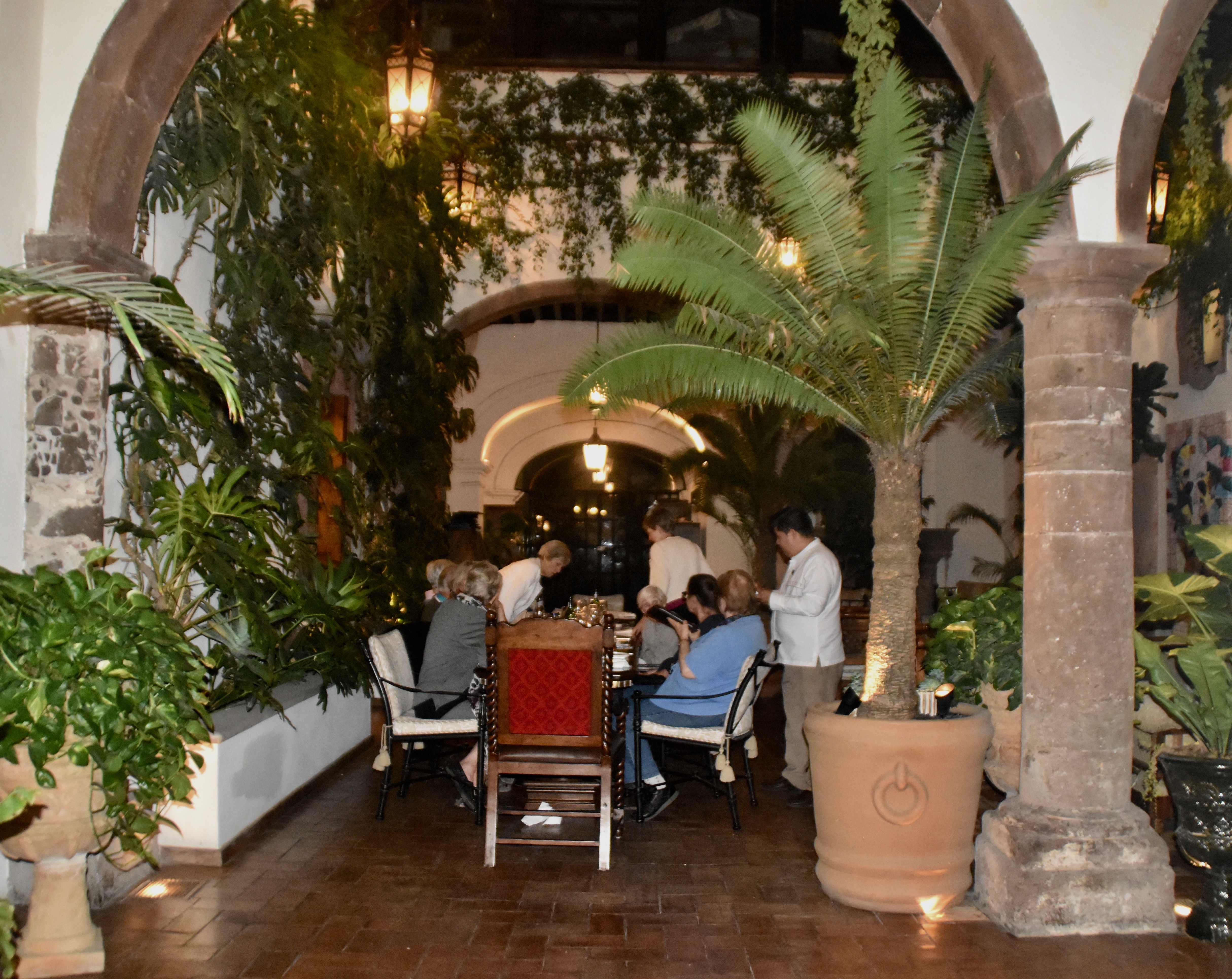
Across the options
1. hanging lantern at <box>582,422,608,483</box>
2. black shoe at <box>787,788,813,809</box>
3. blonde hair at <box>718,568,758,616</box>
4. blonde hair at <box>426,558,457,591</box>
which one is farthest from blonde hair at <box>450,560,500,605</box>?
hanging lantern at <box>582,422,608,483</box>

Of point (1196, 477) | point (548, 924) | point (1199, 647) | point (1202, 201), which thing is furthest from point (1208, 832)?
point (1196, 477)

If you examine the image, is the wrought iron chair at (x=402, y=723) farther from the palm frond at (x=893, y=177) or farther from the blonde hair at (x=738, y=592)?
the palm frond at (x=893, y=177)

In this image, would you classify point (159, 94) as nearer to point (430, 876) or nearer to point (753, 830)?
point (430, 876)

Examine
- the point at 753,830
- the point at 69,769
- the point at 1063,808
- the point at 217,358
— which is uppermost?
the point at 217,358

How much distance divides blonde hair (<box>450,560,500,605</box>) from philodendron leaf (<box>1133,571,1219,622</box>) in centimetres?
306

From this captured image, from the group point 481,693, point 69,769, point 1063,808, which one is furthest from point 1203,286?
point 69,769

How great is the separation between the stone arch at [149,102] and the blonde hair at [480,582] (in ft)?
7.70

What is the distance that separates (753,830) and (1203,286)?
5.45 metres

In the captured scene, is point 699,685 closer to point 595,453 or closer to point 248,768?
point 248,768

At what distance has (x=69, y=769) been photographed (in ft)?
11.4

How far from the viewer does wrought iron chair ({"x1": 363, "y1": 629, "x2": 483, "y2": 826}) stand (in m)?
5.48

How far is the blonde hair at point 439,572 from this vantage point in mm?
6801

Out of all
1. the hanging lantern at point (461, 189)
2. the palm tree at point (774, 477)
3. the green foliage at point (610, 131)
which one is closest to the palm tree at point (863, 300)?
the hanging lantern at point (461, 189)

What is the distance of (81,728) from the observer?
3.25 metres
